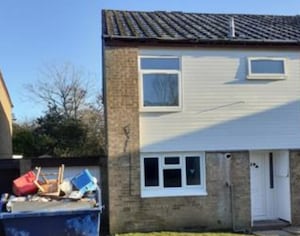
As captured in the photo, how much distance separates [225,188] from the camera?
1232cm

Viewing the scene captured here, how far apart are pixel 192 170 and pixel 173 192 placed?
85 cm

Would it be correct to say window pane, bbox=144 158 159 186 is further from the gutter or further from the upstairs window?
the gutter

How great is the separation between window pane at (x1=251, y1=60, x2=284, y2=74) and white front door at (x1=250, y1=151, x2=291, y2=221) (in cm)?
241

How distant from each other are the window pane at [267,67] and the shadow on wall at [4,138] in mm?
12784

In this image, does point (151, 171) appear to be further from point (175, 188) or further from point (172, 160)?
point (175, 188)

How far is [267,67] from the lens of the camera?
506 inches

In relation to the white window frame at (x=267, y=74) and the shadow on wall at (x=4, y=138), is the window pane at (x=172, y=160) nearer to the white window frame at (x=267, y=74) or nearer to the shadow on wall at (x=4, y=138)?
the white window frame at (x=267, y=74)

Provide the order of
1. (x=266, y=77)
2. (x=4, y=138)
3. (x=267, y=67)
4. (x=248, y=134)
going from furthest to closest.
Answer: (x=4, y=138)
(x=267, y=67)
(x=266, y=77)
(x=248, y=134)

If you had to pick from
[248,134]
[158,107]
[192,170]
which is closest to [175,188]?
[192,170]

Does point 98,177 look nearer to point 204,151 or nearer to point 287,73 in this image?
point 204,151

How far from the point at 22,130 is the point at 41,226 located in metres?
18.1

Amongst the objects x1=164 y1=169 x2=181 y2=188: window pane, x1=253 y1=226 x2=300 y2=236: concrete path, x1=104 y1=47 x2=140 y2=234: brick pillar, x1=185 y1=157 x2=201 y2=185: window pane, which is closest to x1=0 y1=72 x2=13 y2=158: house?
x1=104 y1=47 x2=140 y2=234: brick pillar

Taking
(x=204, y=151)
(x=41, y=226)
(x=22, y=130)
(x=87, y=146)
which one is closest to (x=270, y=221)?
(x=204, y=151)

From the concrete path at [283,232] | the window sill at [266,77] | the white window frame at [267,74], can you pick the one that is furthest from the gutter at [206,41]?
the concrete path at [283,232]
